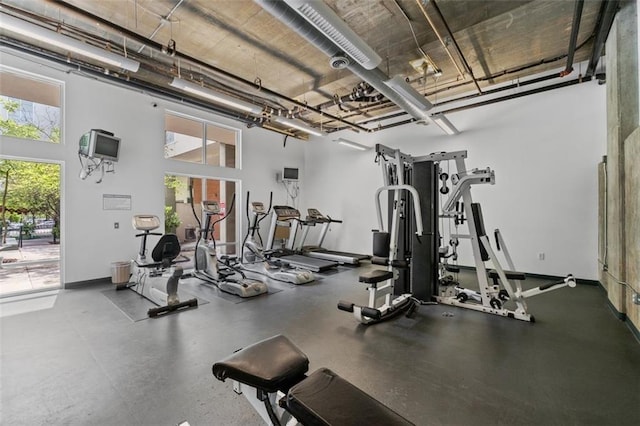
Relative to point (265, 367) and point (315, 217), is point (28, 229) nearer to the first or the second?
point (315, 217)

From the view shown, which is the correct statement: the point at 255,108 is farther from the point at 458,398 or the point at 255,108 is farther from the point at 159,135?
the point at 458,398

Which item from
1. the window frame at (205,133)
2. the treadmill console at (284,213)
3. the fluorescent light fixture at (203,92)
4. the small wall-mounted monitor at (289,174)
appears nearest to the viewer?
the fluorescent light fixture at (203,92)

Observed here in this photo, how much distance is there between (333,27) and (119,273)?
5427 mm

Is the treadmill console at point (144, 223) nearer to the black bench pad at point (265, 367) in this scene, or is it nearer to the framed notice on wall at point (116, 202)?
the framed notice on wall at point (116, 202)

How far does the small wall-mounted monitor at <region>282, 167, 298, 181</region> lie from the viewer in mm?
8477

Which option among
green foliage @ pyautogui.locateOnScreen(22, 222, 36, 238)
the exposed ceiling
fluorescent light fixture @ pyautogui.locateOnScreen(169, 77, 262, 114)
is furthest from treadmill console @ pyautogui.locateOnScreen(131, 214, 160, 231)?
the exposed ceiling

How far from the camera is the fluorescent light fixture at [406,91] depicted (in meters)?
3.99

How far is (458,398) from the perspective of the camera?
80.7 inches

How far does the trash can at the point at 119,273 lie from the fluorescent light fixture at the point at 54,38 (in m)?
3.51

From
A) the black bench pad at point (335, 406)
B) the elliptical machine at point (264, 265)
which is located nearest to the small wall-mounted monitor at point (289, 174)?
the elliptical machine at point (264, 265)

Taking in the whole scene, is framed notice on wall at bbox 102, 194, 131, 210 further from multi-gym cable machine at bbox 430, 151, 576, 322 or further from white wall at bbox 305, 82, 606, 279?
white wall at bbox 305, 82, 606, 279

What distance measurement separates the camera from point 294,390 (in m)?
1.13

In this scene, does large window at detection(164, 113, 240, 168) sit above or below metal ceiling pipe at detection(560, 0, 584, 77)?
below

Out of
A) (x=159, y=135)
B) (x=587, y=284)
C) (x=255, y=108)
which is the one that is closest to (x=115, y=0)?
(x=255, y=108)
